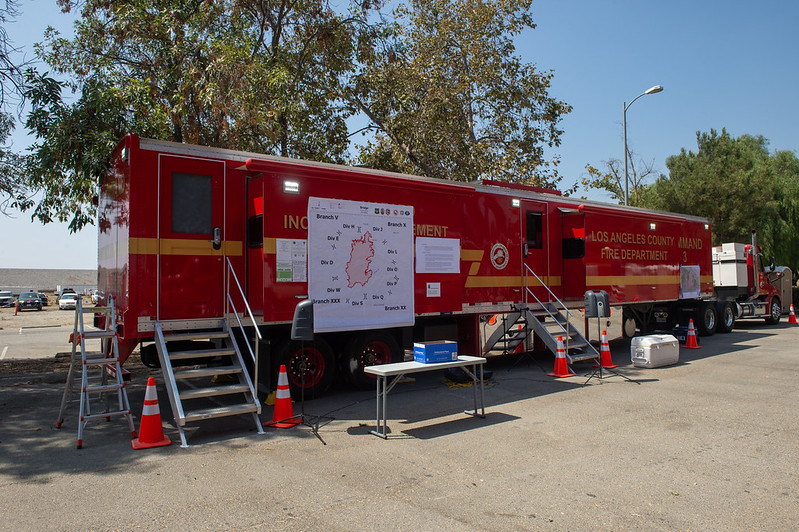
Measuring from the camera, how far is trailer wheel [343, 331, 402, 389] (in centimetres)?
923

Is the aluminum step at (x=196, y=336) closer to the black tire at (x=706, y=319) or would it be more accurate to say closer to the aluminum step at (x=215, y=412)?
the aluminum step at (x=215, y=412)

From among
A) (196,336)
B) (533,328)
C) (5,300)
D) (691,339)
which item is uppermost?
(196,336)

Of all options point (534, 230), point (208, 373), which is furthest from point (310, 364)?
point (534, 230)

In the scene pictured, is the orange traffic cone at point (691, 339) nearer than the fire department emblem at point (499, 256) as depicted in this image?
No

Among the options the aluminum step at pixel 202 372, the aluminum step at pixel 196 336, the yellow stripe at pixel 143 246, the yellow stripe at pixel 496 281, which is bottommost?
the aluminum step at pixel 202 372

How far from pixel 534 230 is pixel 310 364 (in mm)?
6079

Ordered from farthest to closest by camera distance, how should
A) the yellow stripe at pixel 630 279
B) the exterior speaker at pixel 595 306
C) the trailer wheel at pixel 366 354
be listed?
the yellow stripe at pixel 630 279 → the exterior speaker at pixel 595 306 → the trailer wheel at pixel 366 354

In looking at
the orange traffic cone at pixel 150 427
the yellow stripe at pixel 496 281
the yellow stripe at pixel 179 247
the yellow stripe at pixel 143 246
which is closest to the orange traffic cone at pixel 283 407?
the orange traffic cone at pixel 150 427

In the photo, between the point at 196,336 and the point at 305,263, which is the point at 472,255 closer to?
the point at 305,263

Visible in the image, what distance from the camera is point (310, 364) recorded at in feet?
29.0

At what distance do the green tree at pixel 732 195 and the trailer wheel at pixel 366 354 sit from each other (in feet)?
79.7

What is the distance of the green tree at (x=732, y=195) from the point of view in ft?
91.9

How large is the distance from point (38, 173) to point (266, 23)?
23.4 ft

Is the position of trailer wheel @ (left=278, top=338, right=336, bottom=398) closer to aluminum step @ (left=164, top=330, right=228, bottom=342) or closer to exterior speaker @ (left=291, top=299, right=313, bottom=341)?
aluminum step @ (left=164, top=330, right=228, bottom=342)
